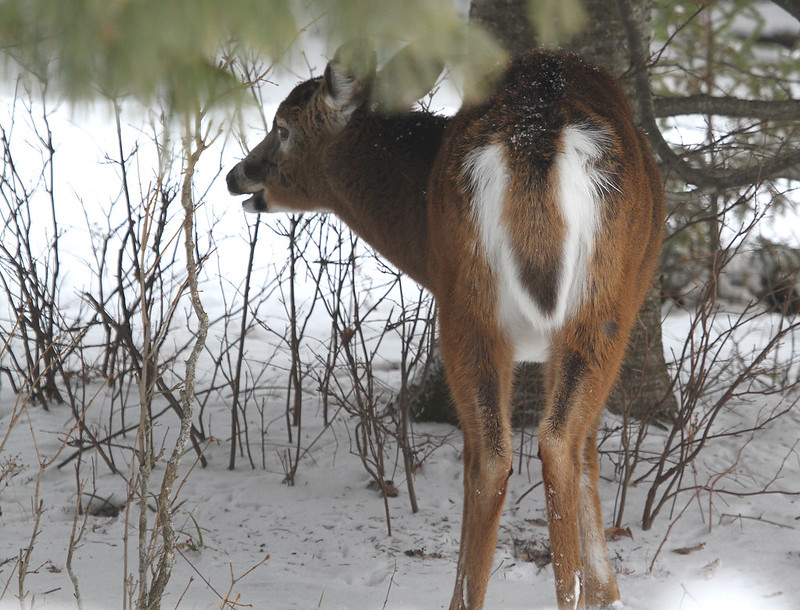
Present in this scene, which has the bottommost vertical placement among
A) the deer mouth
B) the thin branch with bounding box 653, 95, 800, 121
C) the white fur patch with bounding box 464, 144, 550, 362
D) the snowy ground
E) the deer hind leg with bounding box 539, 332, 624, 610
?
the snowy ground

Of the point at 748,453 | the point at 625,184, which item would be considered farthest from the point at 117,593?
the point at 748,453

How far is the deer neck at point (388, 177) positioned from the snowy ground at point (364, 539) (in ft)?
4.46

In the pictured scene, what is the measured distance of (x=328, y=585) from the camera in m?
3.58

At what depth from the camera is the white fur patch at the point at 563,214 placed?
274 centimetres

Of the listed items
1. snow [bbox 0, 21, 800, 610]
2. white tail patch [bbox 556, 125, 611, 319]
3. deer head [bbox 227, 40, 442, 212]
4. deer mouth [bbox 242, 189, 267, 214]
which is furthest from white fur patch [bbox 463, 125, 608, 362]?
deer mouth [bbox 242, 189, 267, 214]

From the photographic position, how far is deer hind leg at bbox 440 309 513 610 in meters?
2.97

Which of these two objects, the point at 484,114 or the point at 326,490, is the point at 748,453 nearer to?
the point at 326,490

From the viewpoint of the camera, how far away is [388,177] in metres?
3.92

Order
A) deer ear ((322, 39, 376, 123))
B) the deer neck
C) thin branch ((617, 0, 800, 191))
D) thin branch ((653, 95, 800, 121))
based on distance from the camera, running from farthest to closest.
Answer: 1. thin branch ((653, 95, 800, 121))
2. thin branch ((617, 0, 800, 191))
3. the deer neck
4. deer ear ((322, 39, 376, 123))

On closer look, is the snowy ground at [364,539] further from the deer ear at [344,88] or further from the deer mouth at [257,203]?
the deer ear at [344,88]

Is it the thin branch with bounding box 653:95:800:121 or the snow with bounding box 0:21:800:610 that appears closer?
the snow with bounding box 0:21:800:610

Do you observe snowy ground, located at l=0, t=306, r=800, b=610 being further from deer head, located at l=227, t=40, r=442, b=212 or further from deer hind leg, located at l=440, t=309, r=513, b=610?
deer head, located at l=227, t=40, r=442, b=212

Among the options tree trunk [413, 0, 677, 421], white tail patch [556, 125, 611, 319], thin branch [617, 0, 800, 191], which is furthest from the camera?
tree trunk [413, 0, 677, 421]

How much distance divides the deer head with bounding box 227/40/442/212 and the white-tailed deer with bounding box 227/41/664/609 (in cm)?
74
